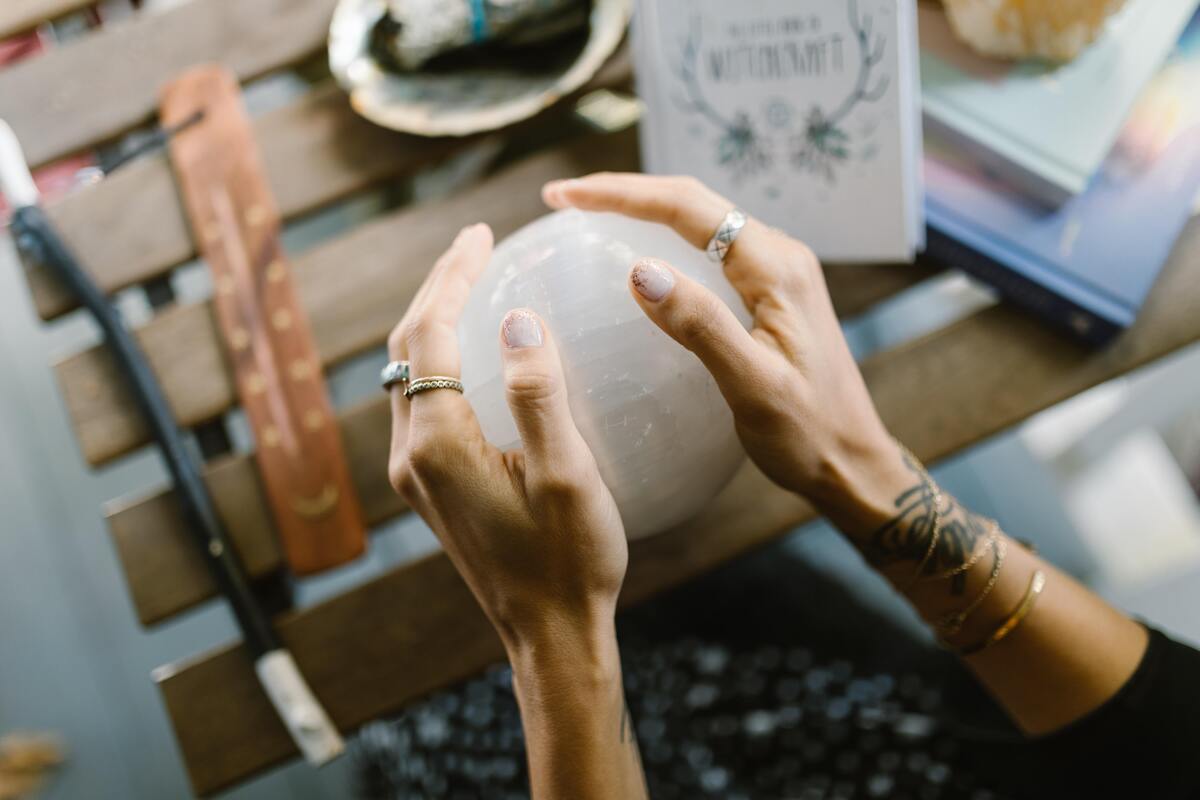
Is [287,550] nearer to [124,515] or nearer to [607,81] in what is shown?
[124,515]

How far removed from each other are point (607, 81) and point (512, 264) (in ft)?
1.23

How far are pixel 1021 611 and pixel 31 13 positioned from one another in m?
1.18

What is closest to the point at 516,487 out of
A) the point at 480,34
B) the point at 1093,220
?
the point at 480,34

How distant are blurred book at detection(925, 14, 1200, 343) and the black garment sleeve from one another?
29cm

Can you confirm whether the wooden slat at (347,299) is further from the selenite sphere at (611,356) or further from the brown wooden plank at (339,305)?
the selenite sphere at (611,356)

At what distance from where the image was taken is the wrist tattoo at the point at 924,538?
68 cm

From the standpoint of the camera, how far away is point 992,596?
695 mm

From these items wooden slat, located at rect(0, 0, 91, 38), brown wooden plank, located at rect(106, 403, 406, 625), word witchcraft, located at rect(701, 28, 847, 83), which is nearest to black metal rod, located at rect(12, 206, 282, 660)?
brown wooden plank, located at rect(106, 403, 406, 625)

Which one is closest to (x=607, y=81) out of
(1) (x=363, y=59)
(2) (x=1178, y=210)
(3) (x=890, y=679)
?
(1) (x=363, y=59)

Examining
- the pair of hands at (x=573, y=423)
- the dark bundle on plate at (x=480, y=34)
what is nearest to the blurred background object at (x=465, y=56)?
the dark bundle on plate at (x=480, y=34)

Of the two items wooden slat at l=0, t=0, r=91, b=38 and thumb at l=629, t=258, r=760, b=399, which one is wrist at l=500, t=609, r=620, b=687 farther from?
wooden slat at l=0, t=0, r=91, b=38

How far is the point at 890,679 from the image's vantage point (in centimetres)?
91

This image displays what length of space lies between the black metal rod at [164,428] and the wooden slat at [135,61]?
11 cm

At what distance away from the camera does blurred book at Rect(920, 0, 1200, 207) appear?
79cm
